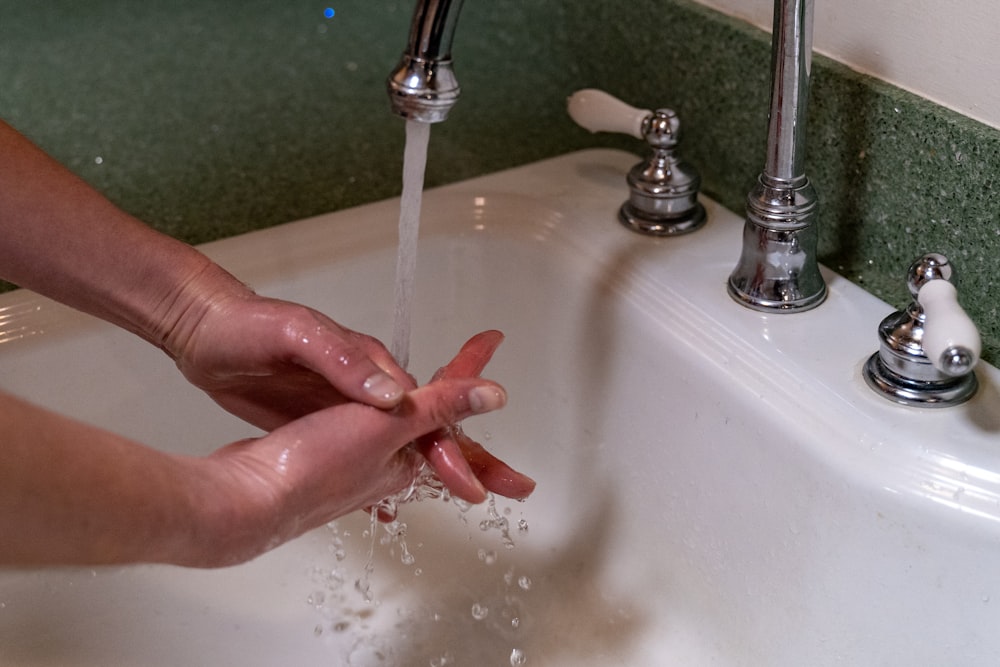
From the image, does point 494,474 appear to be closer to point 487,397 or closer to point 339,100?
point 487,397

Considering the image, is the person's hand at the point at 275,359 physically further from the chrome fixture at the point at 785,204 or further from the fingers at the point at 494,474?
the chrome fixture at the point at 785,204

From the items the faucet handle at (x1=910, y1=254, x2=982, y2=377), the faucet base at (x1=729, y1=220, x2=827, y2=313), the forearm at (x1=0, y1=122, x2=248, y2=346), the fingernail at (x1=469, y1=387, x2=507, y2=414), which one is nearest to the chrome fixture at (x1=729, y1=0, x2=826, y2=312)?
the faucet base at (x1=729, y1=220, x2=827, y2=313)

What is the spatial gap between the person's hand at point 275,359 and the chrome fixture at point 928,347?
0.27m

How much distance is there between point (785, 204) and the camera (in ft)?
2.12

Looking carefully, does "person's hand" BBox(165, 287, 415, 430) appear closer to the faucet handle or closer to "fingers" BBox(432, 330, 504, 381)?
"fingers" BBox(432, 330, 504, 381)

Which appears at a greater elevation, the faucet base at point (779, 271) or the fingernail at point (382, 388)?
the faucet base at point (779, 271)

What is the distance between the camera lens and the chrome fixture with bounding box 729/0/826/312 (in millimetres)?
601

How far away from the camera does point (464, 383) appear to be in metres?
0.56

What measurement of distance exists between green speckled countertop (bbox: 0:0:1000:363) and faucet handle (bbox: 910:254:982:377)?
0.13 meters

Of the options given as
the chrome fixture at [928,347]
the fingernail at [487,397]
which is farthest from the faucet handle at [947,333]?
the fingernail at [487,397]

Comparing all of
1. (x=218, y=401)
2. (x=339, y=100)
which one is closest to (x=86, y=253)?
(x=218, y=401)

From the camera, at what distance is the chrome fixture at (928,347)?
0.54 metres

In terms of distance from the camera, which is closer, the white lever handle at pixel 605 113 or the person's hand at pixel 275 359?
the person's hand at pixel 275 359

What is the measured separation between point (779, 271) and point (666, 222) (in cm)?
13
